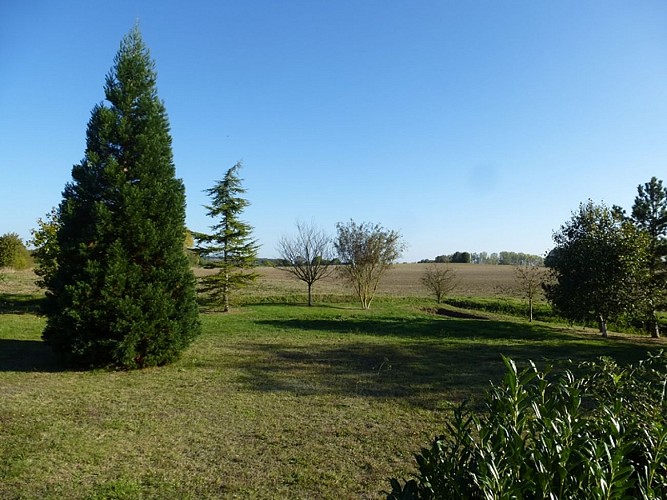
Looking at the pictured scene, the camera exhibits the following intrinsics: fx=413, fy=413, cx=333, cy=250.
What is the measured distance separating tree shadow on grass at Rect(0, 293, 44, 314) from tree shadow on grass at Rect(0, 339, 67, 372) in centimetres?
725

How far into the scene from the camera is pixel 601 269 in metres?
13.5

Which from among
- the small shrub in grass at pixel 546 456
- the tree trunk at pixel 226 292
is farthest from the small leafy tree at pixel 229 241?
the small shrub in grass at pixel 546 456

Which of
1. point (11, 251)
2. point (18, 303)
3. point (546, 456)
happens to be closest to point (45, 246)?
point (18, 303)

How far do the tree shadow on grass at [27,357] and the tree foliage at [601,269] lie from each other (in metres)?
14.9

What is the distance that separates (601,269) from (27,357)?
16367 millimetres

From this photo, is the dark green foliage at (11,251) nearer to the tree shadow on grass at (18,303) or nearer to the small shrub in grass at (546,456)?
the tree shadow on grass at (18,303)

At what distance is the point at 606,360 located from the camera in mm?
2432

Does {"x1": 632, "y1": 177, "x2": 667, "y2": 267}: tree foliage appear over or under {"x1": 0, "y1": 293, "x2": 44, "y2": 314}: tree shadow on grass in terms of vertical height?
over

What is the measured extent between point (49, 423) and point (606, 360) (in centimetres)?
628

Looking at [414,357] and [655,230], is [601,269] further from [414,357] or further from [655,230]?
[414,357]

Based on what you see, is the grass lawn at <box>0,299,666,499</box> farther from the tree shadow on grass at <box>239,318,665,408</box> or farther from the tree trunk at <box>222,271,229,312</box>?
the tree trunk at <box>222,271,229,312</box>

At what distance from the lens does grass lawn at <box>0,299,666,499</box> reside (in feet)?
13.1

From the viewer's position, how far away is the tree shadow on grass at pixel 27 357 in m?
8.38

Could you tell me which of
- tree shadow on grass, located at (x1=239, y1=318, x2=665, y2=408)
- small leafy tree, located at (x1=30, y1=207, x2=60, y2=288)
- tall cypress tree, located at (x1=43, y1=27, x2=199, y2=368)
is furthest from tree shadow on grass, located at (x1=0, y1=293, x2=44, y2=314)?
tall cypress tree, located at (x1=43, y1=27, x2=199, y2=368)
